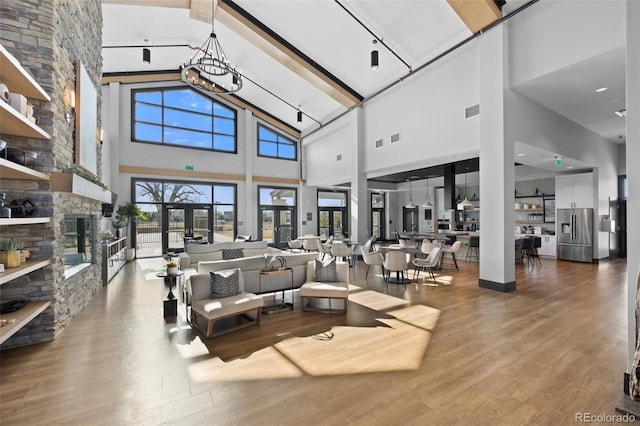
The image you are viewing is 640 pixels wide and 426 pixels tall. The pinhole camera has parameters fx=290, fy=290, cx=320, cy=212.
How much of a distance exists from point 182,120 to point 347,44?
7.39m

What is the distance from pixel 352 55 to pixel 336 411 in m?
8.24

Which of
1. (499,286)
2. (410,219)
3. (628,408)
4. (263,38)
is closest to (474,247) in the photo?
(499,286)

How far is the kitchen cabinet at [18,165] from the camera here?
276cm

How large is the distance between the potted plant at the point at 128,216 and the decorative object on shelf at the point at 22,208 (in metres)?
6.75

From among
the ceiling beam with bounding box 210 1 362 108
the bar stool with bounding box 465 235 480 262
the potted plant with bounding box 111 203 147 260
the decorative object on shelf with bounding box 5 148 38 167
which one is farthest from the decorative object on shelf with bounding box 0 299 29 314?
the bar stool with bounding box 465 235 480 262

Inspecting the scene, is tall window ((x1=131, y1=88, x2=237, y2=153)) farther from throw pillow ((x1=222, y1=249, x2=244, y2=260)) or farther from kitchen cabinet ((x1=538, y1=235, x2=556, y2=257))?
kitchen cabinet ((x1=538, y1=235, x2=556, y2=257))

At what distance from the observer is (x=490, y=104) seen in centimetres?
591

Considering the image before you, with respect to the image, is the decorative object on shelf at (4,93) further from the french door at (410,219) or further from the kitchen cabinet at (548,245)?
the french door at (410,219)

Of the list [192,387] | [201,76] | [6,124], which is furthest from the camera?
[201,76]

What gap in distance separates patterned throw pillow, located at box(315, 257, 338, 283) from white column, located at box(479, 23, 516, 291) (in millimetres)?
3371

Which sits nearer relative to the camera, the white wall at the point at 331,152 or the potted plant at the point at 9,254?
the potted plant at the point at 9,254

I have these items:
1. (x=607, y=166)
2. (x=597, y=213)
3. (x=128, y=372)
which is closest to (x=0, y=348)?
(x=128, y=372)

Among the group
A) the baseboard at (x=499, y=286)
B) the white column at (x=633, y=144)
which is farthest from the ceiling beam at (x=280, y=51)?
the white column at (x=633, y=144)

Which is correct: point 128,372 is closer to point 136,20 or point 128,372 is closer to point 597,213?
point 136,20
